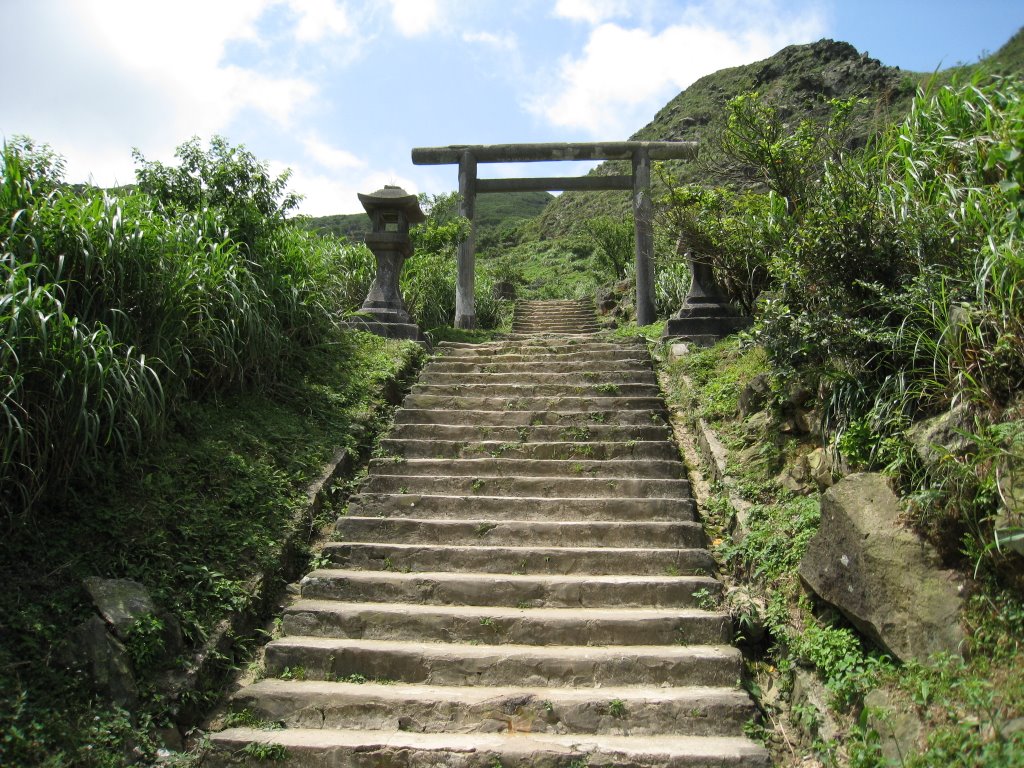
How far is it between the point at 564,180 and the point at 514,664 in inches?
432

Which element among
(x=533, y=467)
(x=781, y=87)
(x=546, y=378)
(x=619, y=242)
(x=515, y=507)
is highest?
(x=781, y=87)

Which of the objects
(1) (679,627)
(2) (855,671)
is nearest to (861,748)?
(2) (855,671)

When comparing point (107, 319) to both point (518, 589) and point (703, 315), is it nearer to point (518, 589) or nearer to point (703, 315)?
point (518, 589)

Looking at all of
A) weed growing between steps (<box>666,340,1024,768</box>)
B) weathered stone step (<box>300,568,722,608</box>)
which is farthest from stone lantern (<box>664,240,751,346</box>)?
weathered stone step (<box>300,568,722,608</box>)

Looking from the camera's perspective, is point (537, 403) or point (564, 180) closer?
point (537, 403)

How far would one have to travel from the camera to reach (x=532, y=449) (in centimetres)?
568

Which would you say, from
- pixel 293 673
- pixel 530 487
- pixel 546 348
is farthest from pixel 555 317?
pixel 293 673

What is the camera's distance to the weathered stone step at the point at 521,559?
4.24m

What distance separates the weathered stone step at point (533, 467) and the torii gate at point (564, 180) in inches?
258

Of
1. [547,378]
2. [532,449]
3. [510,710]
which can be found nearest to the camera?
[510,710]

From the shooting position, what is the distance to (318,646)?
144 inches

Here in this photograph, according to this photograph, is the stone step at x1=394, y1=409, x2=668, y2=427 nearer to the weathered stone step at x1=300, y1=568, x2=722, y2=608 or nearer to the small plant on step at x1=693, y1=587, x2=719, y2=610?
the weathered stone step at x1=300, y1=568, x2=722, y2=608

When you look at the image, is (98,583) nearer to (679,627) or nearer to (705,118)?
(679,627)

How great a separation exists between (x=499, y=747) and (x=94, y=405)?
274 centimetres
